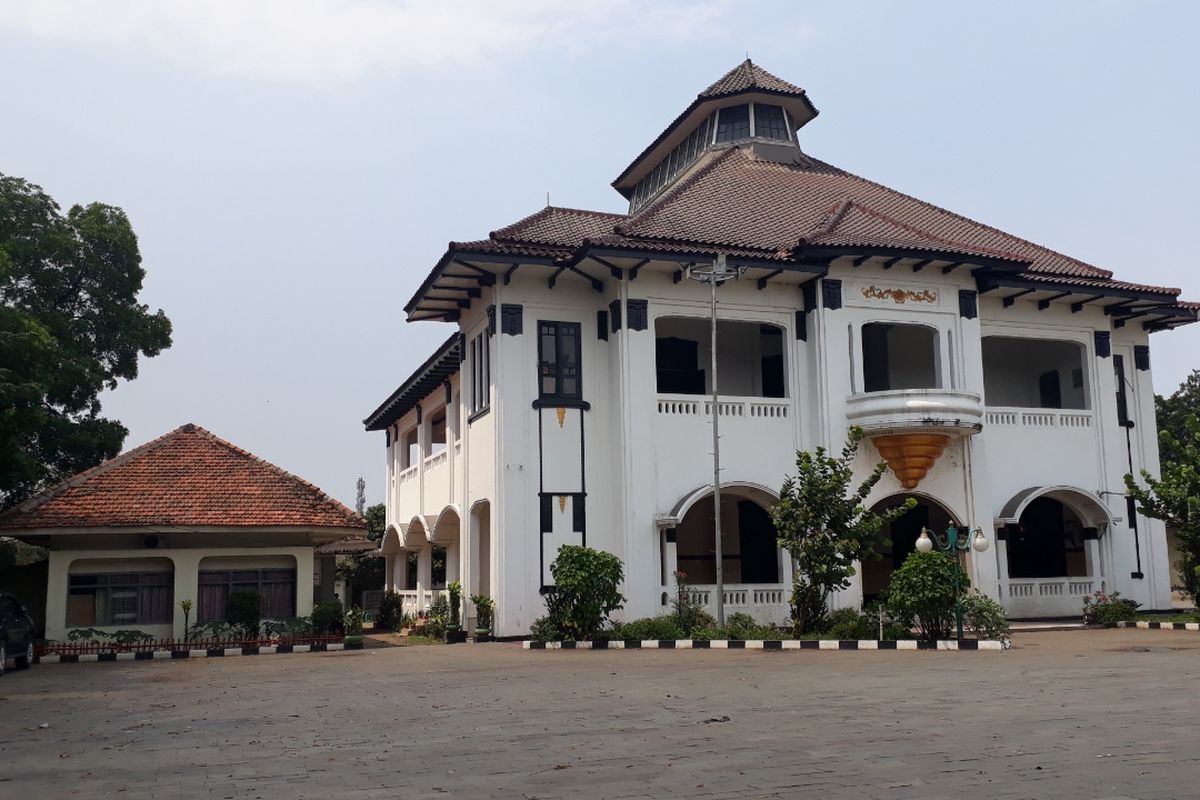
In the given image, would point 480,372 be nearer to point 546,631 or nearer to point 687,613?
point 546,631

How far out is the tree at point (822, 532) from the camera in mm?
19594

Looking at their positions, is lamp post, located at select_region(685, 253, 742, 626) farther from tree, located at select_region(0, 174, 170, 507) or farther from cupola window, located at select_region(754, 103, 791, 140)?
tree, located at select_region(0, 174, 170, 507)

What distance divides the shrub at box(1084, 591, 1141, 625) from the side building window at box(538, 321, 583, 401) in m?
11.8

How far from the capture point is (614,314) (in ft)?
74.6

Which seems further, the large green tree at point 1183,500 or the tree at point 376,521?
the tree at point 376,521

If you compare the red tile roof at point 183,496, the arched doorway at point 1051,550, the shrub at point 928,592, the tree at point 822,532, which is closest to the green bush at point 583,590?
the tree at point 822,532

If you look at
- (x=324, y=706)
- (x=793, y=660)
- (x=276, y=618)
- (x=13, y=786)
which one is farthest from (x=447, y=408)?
(x=13, y=786)

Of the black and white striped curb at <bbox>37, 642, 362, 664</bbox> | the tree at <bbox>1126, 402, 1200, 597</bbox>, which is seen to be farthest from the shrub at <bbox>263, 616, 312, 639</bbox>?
the tree at <bbox>1126, 402, 1200, 597</bbox>

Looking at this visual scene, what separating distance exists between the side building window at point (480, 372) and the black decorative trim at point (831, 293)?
708 cm

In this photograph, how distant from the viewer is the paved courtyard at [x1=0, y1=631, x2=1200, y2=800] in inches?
285

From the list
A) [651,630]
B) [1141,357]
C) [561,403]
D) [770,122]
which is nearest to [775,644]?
[651,630]

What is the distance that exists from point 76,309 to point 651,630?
63.5 ft

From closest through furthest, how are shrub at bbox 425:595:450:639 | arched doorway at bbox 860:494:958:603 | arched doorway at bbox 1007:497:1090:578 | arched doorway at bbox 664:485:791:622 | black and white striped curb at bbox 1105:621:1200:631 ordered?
black and white striped curb at bbox 1105:621:1200:631, shrub at bbox 425:595:450:639, arched doorway at bbox 664:485:791:622, arched doorway at bbox 860:494:958:603, arched doorway at bbox 1007:497:1090:578

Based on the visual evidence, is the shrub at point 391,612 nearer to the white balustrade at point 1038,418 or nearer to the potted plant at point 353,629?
the potted plant at point 353,629
